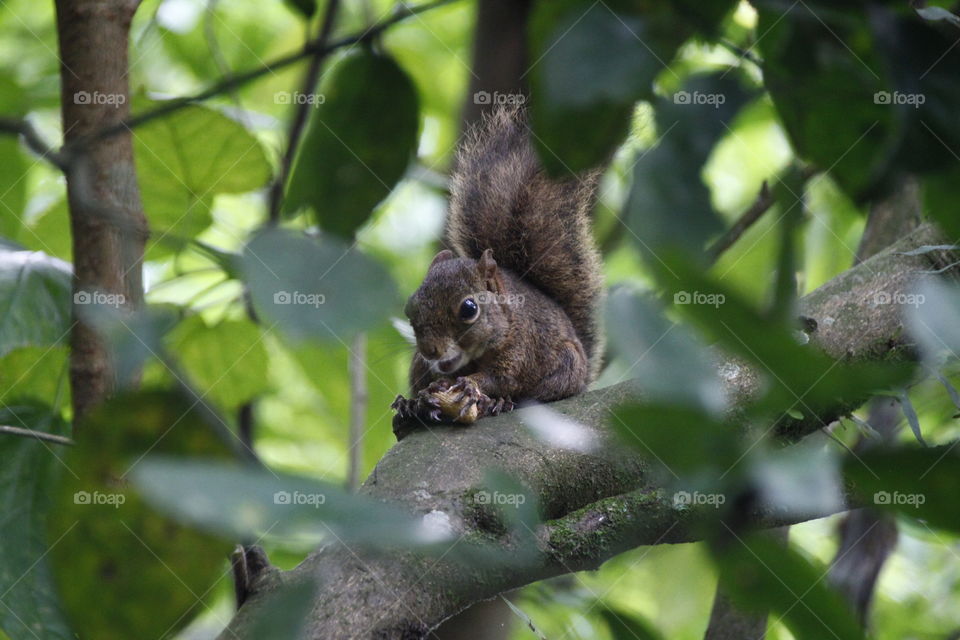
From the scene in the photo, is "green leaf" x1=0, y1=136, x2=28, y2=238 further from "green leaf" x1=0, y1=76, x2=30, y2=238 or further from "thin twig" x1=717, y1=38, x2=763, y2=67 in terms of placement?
"thin twig" x1=717, y1=38, x2=763, y2=67

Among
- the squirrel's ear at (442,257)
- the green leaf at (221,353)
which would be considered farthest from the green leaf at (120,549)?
the squirrel's ear at (442,257)

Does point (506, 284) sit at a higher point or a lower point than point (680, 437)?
lower

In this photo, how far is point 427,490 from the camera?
1.01m

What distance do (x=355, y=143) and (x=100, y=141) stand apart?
0.51 meters

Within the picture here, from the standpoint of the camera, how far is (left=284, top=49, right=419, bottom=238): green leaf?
707 mm

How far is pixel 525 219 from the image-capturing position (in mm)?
2160

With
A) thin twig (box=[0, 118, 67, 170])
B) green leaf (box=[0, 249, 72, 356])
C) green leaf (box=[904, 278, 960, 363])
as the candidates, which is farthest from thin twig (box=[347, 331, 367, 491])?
green leaf (box=[904, 278, 960, 363])

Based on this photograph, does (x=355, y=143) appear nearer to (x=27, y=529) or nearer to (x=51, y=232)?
(x=27, y=529)

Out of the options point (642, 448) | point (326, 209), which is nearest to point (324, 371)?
point (326, 209)

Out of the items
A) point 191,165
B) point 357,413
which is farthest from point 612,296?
point 357,413

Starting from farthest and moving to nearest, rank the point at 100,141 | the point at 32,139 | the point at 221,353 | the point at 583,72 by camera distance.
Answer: the point at 221,353 < the point at 100,141 < the point at 32,139 < the point at 583,72

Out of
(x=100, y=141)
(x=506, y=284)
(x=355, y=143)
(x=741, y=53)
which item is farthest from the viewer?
(x=506, y=284)

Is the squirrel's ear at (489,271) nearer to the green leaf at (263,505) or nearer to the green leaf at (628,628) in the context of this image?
the green leaf at (628,628)

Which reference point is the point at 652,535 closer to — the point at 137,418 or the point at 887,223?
the point at 137,418
